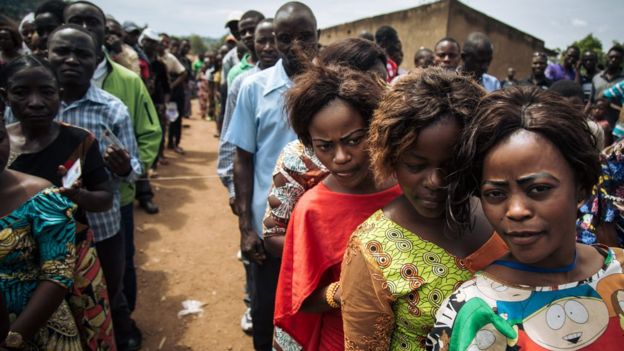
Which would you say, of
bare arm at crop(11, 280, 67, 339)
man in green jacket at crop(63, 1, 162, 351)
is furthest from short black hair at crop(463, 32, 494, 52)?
bare arm at crop(11, 280, 67, 339)

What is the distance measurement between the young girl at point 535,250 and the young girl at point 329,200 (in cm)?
54

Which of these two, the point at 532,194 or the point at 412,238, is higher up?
the point at 532,194

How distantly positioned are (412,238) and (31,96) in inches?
77.5

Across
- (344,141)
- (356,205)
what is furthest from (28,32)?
(356,205)

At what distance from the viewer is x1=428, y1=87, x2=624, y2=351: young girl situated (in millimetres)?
1016

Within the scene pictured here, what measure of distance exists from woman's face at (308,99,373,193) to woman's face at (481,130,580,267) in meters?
0.60

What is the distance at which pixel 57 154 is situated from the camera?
2242 mm

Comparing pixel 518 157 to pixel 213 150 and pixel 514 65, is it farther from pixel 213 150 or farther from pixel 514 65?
pixel 514 65

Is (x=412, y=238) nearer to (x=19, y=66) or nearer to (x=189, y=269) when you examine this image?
(x=19, y=66)

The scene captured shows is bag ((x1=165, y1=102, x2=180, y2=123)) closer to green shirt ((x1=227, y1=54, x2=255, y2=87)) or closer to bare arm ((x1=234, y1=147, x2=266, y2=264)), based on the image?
green shirt ((x1=227, y1=54, x2=255, y2=87))

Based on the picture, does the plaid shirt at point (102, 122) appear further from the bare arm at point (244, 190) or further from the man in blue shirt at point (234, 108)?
the bare arm at point (244, 190)

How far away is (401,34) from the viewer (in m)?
12.7

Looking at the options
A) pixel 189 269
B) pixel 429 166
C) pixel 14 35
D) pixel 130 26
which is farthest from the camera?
pixel 130 26

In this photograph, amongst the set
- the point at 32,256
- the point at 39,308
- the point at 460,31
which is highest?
the point at 460,31
